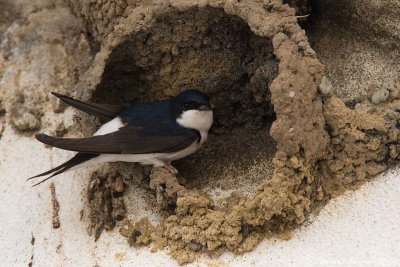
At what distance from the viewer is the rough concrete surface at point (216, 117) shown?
309 centimetres

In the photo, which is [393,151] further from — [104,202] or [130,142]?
[104,202]

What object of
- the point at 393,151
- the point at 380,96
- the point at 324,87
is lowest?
the point at 393,151

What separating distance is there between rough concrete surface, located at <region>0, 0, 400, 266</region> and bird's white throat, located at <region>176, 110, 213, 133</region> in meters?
0.21

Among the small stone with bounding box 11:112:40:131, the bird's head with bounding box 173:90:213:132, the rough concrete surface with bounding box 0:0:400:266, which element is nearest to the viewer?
the rough concrete surface with bounding box 0:0:400:266

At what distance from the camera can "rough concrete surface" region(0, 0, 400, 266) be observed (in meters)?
3.09

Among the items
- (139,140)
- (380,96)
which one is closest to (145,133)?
(139,140)

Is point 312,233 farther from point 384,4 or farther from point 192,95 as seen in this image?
point 384,4

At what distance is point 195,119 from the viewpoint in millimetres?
3547

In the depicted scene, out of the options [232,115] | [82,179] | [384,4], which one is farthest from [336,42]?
[82,179]

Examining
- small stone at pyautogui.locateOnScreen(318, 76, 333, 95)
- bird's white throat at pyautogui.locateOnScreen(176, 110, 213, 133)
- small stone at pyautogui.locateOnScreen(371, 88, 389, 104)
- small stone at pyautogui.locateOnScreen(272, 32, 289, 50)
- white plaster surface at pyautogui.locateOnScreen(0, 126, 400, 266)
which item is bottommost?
white plaster surface at pyautogui.locateOnScreen(0, 126, 400, 266)

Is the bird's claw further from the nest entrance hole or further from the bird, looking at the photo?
the nest entrance hole

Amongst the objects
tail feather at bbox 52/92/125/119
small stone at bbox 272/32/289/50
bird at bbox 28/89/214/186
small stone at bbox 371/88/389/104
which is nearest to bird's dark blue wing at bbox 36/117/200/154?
bird at bbox 28/89/214/186

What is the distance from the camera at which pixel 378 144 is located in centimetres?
318

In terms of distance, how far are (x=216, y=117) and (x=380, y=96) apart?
964mm
